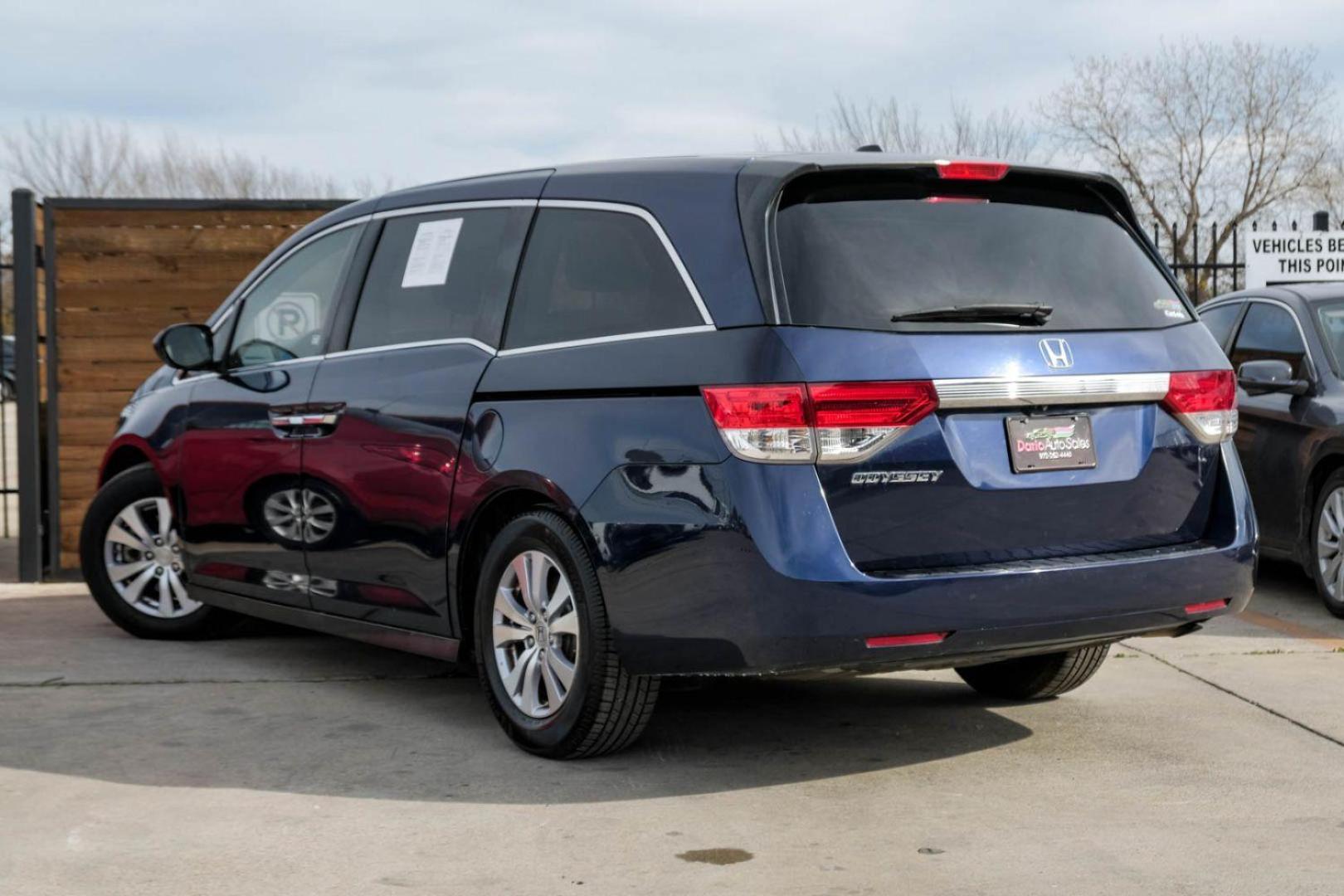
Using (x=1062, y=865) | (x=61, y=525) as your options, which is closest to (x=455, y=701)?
(x=1062, y=865)

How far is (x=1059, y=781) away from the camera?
4996 millimetres

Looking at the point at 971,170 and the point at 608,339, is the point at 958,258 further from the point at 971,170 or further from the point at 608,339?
the point at 608,339

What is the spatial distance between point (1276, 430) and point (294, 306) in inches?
193

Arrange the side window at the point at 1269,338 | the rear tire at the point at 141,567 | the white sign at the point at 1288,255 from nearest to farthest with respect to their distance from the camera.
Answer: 1. the rear tire at the point at 141,567
2. the side window at the point at 1269,338
3. the white sign at the point at 1288,255

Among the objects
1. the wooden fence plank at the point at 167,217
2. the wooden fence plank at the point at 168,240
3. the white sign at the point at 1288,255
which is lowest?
the wooden fence plank at the point at 168,240

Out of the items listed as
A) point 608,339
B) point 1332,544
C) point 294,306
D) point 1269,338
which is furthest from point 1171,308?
point 1269,338

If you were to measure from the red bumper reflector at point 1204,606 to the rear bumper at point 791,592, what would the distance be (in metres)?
0.08

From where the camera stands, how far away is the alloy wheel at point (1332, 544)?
812cm

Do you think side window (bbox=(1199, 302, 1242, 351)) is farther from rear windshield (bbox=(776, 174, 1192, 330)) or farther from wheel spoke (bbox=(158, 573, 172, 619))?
wheel spoke (bbox=(158, 573, 172, 619))

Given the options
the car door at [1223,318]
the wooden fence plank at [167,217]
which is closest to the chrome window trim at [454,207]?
the wooden fence plank at [167,217]

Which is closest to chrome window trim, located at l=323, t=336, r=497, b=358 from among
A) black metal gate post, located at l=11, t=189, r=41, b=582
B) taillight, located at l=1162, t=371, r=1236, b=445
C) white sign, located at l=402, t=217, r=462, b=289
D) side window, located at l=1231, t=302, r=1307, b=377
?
white sign, located at l=402, t=217, r=462, b=289

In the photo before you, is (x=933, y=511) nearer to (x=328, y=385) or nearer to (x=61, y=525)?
(x=328, y=385)

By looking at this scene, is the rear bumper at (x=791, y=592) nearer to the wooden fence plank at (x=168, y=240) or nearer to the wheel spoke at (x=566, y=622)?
the wheel spoke at (x=566, y=622)

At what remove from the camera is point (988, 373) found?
4656 millimetres
